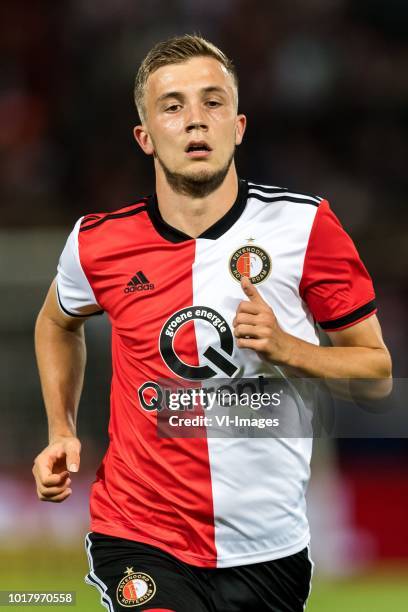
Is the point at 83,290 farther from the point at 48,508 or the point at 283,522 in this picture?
the point at 48,508

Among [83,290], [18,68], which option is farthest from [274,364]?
[18,68]

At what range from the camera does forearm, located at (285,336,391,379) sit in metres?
3.35

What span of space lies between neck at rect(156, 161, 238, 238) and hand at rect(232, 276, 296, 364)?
50 cm

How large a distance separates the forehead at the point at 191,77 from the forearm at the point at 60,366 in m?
1.02

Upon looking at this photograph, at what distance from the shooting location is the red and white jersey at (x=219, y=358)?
3.53m

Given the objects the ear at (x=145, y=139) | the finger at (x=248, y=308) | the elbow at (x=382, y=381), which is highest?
the ear at (x=145, y=139)

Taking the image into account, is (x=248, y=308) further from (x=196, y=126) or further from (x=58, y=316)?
(x=58, y=316)

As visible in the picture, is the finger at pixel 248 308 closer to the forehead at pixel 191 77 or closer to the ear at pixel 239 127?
the ear at pixel 239 127

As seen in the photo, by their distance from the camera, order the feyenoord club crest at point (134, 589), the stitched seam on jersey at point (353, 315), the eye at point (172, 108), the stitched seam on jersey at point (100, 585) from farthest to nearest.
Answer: the eye at point (172, 108), the stitched seam on jersey at point (353, 315), the stitched seam on jersey at point (100, 585), the feyenoord club crest at point (134, 589)

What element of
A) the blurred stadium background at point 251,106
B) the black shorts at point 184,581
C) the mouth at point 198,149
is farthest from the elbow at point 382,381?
the blurred stadium background at point 251,106

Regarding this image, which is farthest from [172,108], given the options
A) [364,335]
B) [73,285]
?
[364,335]

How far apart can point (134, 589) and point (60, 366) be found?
104cm

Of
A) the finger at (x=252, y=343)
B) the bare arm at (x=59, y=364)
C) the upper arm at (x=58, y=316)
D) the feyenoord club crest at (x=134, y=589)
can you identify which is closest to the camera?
the finger at (x=252, y=343)

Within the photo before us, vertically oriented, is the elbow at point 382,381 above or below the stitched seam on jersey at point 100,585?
above
